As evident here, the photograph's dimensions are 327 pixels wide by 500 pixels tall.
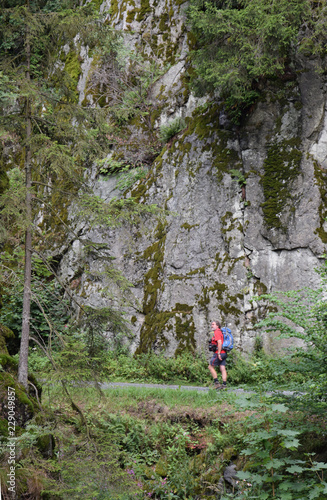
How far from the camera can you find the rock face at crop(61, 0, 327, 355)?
36.4 ft

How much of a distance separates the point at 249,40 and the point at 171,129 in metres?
4.42

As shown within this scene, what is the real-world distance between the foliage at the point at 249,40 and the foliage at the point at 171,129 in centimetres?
212

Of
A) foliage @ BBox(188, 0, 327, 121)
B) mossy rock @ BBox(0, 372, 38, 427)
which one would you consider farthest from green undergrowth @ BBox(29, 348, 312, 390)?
foliage @ BBox(188, 0, 327, 121)

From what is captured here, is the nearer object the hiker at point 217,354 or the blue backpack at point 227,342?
the hiker at point 217,354

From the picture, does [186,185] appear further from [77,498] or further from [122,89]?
[77,498]

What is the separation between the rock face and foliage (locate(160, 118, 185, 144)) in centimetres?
27

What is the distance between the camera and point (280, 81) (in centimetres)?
1230

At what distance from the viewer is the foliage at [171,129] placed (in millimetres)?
14617

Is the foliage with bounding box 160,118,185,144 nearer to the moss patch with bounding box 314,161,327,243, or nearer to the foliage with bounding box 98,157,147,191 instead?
the foliage with bounding box 98,157,147,191

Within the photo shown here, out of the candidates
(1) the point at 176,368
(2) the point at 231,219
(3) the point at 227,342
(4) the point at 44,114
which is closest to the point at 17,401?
(4) the point at 44,114

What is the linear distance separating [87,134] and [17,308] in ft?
29.4

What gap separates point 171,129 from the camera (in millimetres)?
14695

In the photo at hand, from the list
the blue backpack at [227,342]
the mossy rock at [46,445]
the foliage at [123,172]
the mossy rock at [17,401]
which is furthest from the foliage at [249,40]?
the mossy rock at [46,445]

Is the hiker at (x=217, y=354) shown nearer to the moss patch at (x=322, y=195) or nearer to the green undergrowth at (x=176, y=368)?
the green undergrowth at (x=176, y=368)
